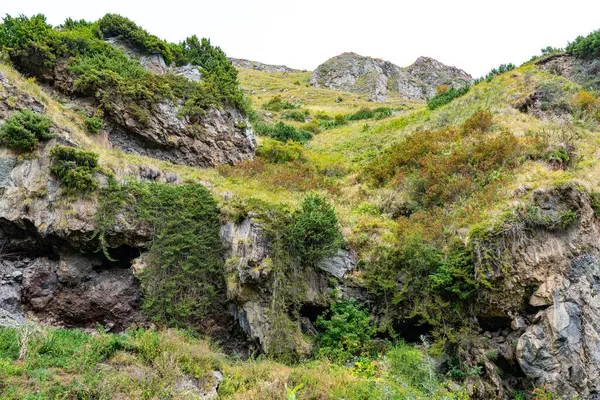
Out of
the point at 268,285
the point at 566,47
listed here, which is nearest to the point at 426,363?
the point at 268,285

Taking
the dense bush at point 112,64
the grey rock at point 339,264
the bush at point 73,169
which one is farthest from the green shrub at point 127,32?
the grey rock at point 339,264

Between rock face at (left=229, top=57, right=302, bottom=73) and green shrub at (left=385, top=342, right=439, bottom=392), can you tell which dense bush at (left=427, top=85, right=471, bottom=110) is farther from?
rock face at (left=229, top=57, right=302, bottom=73)

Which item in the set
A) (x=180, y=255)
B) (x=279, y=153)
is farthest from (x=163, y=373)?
(x=279, y=153)

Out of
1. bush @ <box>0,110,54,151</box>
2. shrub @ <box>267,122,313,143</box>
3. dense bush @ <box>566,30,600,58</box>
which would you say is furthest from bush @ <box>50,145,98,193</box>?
dense bush @ <box>566,30,600,58</box>

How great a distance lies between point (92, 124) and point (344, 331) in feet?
40.1

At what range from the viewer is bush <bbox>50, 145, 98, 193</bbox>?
381 inches

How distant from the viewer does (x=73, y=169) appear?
9.84 m

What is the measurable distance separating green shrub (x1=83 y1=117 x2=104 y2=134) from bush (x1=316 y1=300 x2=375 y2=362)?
11.3m

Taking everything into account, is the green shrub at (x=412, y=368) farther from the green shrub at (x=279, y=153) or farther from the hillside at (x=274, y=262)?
the green shrub at (x=279, y=153)

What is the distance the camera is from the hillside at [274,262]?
7133 millimetres

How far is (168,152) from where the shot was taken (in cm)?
1534

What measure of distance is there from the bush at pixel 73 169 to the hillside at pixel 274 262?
5 cm

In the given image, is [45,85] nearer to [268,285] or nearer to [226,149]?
[226,149]

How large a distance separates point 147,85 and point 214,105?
3.17m
